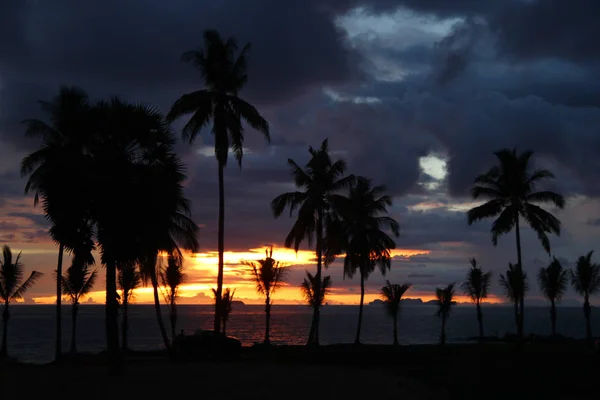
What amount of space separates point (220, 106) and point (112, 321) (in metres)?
13.4

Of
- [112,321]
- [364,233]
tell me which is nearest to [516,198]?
[364,233]

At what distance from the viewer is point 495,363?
2947 centimetres

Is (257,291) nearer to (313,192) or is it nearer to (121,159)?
(313,192)

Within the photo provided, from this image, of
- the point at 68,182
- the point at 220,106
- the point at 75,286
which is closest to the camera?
the point at 68,182

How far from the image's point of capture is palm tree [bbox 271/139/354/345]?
4106cm

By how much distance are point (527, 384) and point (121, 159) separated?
679 inches

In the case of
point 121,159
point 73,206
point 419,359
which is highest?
point 121,159

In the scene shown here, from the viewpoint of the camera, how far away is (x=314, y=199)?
40969 millimetres

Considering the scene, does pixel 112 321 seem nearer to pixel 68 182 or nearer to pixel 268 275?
pixel 68 182

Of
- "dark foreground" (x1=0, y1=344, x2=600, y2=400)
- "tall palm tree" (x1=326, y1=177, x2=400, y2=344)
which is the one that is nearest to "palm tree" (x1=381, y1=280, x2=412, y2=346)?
"tall palm tree" (x1=326, y1=177, x2=400, y2=344)

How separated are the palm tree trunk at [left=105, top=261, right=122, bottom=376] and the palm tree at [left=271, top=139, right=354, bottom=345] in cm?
2084

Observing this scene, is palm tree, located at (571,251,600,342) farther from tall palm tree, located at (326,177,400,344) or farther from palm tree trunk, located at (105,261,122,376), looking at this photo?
palm tree trunk, located at (105,261,122,376)

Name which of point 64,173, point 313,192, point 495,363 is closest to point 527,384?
point 495,363

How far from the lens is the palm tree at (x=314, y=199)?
4106 centimetres
